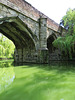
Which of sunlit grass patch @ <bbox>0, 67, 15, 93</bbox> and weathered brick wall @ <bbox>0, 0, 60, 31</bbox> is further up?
weathered brick wall @ <bbox>0, 0, 60, 31</bbox>

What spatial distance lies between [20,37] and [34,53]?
165cm

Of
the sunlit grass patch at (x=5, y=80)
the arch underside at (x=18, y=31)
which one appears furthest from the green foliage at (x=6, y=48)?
the sunlit grass patch at (x=5, y=80)

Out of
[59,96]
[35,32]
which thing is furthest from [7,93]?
[35,32]

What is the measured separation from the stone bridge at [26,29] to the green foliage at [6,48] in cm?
309

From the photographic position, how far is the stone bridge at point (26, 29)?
4.99 m

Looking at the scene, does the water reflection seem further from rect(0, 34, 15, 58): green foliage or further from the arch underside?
rect(0, 34, 15, 58): green foliage

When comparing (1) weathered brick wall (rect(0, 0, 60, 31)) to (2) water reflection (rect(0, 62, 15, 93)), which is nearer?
(2) water reflection (rect(0, 62, 15, 93))

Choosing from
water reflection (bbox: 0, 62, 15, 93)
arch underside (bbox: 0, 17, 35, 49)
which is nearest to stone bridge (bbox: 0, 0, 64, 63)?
arch underside (bbox: 0, 17, 35, 49)

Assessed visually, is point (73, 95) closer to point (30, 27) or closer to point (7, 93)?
point (7, 93)

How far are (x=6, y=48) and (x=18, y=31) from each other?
6250mm

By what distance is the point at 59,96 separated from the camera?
1.37m

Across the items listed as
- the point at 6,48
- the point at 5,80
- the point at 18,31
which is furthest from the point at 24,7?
the point at 6,48

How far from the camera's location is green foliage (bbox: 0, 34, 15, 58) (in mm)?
10838

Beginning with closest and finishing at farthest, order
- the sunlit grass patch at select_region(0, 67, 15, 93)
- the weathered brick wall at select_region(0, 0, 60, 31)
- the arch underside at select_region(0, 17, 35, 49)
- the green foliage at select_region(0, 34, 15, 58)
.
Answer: the sunlit grass patch at select_region(0, 67, 15, 93), the weathered brick wall at select_region(0, 0, 60, 31), the arch underside at select_region(0, 17, 35, 49), the green foliage at select_region(0, 34, 15, 58)
